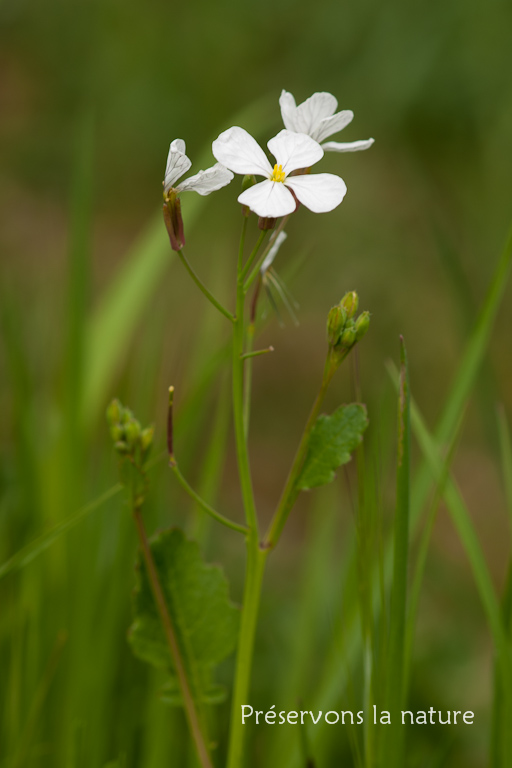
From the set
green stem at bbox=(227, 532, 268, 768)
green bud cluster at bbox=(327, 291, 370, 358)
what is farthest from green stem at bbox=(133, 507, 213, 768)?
green bud cluster at bbox=(327, 291, 370, 358)

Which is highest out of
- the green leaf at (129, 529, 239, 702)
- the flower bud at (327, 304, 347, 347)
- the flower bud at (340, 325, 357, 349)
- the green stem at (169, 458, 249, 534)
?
the flower bud at (327, 304, 347, 347)

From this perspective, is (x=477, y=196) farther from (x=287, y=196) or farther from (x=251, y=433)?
(x=287, y=196)

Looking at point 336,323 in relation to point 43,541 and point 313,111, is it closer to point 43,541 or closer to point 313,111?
point 313,111

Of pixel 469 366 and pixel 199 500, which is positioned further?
pixel 469 366

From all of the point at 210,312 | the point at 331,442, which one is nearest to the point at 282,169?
the point at 331,442

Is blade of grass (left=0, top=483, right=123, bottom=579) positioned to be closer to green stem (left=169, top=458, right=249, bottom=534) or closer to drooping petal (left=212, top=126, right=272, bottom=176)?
green stem (left=169, top=458, right=249, bottom=534)

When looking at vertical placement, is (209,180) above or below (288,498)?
above

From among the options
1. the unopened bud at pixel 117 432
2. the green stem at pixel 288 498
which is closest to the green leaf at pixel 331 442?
the green stem at pixel 288 498

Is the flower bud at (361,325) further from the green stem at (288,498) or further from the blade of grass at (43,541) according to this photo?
the blade of grass at (43,541)
